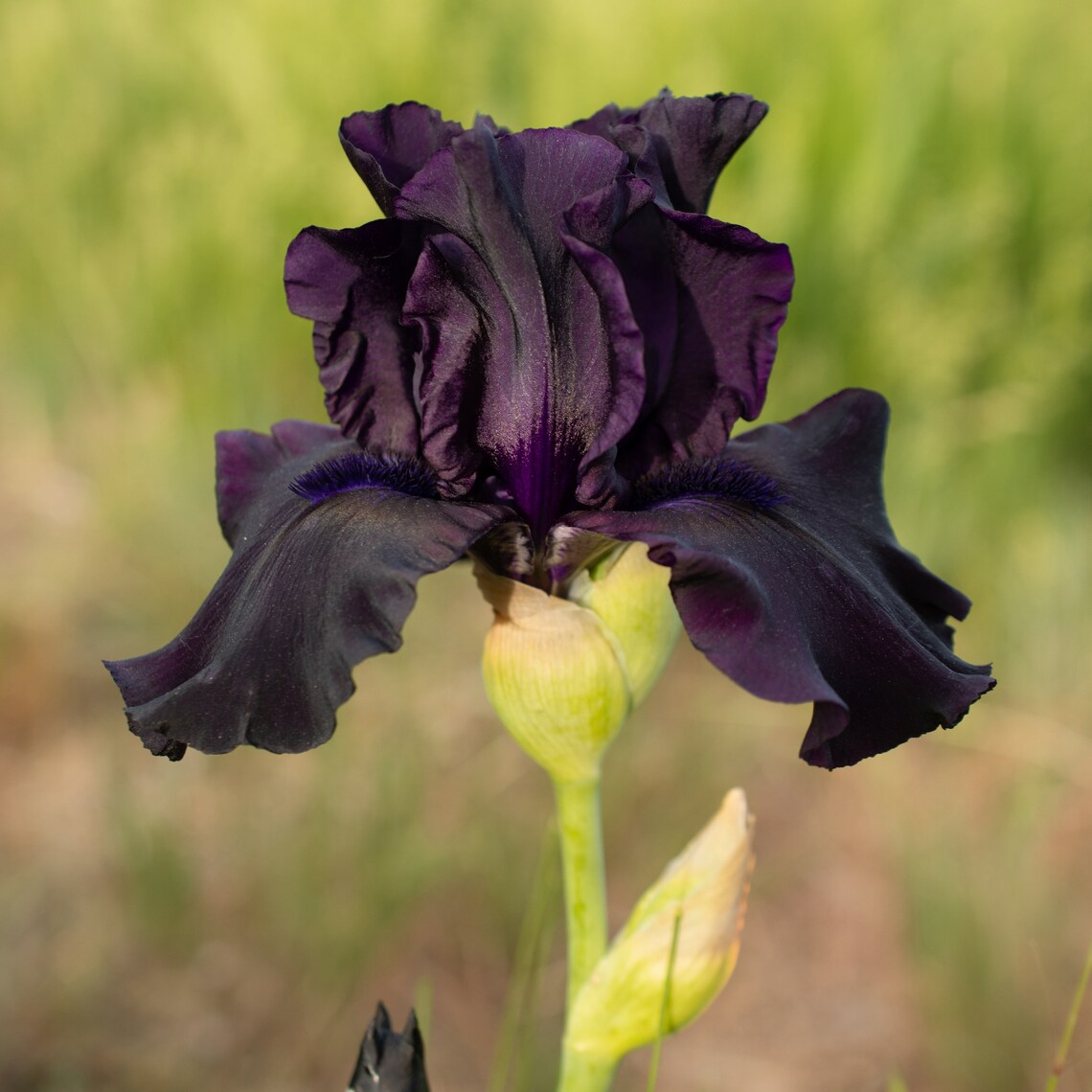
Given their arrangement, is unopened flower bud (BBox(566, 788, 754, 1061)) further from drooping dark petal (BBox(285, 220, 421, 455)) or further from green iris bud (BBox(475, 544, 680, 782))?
drooping dark petal (BBox(285, 220, 421, 455))

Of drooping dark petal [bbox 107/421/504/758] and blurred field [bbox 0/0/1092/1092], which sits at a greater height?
blurred field [bbox 0/0/1092/1092]

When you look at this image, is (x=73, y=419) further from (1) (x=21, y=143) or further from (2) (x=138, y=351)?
(1) (x=21, y=143)

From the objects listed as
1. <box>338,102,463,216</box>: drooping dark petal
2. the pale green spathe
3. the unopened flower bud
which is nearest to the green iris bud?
the pale green spathe

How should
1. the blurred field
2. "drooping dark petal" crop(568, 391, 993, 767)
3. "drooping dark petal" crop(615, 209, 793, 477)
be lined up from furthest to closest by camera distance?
1. the blurred field
2. "drooping dark petal" crop(615, 209, 793, 477)
3. "drooping dark petal" crop(568, 391, 993, 767)

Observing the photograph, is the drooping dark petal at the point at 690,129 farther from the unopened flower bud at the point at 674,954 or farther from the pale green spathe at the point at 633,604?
the unopened flower bud at the point at 674,954

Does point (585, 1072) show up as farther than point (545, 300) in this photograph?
Yes

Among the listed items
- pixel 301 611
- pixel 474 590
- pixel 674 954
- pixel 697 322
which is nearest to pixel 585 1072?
pixel 674 954

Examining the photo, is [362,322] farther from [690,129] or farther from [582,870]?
[582,870]
